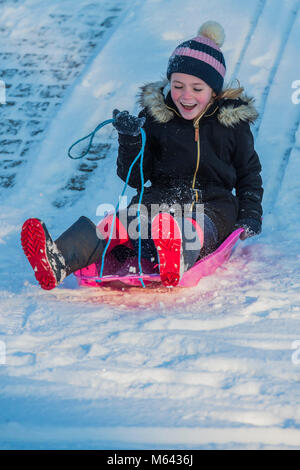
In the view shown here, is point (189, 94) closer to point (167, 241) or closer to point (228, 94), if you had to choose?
point (228, 94)

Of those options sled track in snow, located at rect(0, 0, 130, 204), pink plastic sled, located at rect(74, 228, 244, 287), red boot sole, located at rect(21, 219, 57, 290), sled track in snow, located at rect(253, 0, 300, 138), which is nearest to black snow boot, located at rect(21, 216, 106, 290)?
red boot sole, located at rect(21, 219, 57, 290)

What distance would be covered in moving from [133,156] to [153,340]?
37.7 inches

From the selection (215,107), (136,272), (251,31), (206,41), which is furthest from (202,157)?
(251,31)

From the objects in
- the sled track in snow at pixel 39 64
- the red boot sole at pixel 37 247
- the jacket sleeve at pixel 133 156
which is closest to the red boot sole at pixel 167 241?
the red boot sole at pixel 37 247

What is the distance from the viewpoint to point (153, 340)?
78.2 inches

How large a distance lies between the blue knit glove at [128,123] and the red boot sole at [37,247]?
56 centimetres

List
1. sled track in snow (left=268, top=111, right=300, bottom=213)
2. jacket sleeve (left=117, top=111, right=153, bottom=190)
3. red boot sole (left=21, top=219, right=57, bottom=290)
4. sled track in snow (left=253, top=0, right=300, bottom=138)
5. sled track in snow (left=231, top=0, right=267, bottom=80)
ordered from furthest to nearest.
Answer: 1. sled track in snow (left=231, top=0, right=267, bottom=80)
2. sled track in snow (left=253, top=0, right=300, bottom=138)
3. sled track in snow (left=268, top=111, right=300, bottom=213)
4. jacket sleeve (left=117, top=111, right=153, bottom=190)
5. red boot sole (left=21, top=219, right=57, bottom=290)

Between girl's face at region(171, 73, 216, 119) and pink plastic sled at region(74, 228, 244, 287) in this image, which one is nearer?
pink plastic sled at region(74, 228, 244, 287)

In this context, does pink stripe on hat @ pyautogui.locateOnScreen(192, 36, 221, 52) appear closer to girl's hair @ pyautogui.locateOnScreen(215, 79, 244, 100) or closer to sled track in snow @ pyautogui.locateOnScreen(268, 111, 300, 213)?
girl's hair @ pyautogui.locateOnScreen(215, 79, 244, 100)

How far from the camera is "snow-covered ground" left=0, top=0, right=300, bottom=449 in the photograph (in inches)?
61.6

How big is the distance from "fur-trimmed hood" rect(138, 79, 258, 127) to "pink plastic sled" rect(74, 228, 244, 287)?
54 cm

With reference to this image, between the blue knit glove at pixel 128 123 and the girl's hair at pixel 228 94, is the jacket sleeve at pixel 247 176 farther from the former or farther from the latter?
the blue knit glove at pixel 128 123
